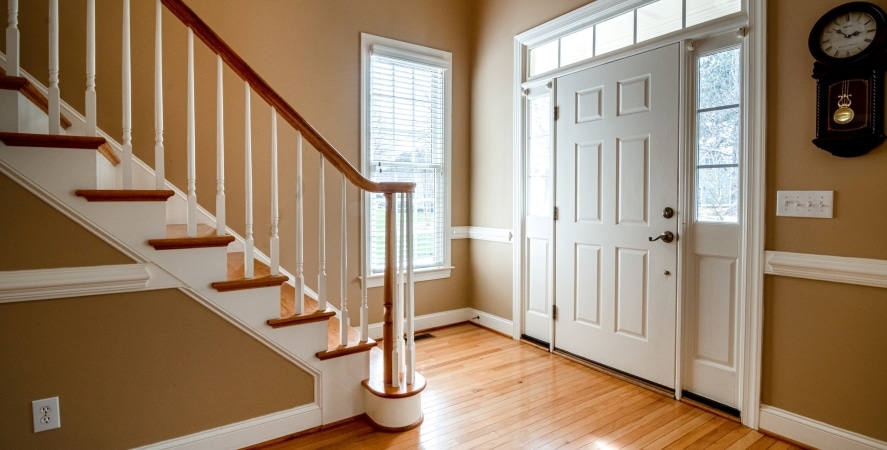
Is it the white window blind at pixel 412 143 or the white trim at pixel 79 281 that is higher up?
the white window blind at pixel 412 143

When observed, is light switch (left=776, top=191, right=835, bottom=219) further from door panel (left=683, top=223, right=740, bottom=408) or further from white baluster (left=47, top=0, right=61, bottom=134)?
white baluster (left=47, top=0, right=61, bottom=134)

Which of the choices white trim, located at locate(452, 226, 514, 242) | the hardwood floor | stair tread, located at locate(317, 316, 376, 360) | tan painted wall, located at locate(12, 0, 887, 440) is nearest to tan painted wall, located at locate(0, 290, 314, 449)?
stair tread, located at locate(317, 316, 376, 360)

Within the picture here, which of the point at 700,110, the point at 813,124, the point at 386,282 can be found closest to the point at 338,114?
the point at 386,282

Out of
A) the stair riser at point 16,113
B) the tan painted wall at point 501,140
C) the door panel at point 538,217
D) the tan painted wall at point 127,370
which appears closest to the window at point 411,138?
the tan painted wall at point 501,140

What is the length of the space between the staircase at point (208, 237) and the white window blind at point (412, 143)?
1273mm

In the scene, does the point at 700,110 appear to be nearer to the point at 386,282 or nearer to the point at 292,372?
the point at 386,282

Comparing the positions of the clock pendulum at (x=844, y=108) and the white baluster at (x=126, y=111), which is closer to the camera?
the white baluster at (x=126, y=111)

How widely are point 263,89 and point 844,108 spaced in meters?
2.61

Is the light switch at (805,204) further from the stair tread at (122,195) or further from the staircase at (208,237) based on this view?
the stair tread at (122,195)

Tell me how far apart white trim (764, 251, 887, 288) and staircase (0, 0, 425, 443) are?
6.05 ft

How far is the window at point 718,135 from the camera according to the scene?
2.41 meters

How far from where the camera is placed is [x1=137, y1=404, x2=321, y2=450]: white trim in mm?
2010

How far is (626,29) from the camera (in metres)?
2.94

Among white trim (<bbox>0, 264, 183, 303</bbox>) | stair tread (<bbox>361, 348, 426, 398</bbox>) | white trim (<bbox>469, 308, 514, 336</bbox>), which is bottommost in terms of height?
white trim (<bbox>469, 308, 514, 336</bbox>)
